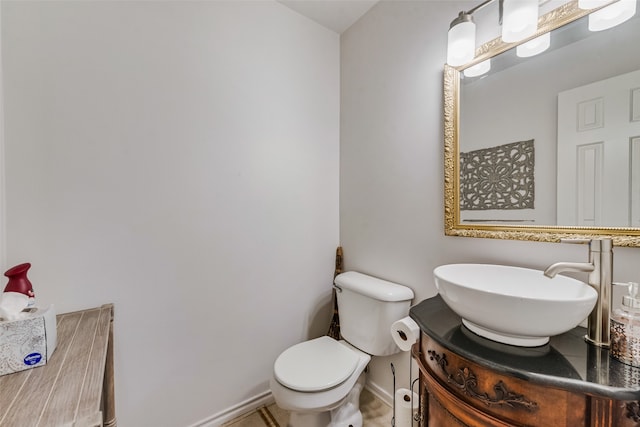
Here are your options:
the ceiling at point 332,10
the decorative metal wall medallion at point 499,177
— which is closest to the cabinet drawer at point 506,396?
the decorative metal wall medallion at point 499,177

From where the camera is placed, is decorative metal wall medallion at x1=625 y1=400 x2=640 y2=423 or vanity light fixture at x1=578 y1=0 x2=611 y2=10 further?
vanity light fixture at x1=578 y1=0 x2=611 y2=10

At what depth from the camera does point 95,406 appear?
0.53m

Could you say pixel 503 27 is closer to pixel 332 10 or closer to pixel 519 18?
pixel 519 18

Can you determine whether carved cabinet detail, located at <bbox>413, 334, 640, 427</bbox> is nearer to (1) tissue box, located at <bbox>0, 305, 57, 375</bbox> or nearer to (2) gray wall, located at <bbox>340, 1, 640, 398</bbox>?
(2) gray wall, located at <bbox>340, 1, 640, 398</bbox>

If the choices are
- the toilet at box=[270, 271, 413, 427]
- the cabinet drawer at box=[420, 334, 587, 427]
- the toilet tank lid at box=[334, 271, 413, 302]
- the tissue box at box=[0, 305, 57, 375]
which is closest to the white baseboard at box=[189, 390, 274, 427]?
the toilet at box=[270, 271, 413, 427]

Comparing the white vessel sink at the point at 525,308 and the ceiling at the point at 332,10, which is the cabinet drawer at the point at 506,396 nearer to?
the white vessel sink at the point at 525,308

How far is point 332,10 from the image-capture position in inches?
63.7

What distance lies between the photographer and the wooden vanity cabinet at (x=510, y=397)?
521mm

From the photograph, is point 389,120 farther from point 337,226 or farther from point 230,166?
point 230,166

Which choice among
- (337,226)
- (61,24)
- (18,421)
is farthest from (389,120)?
(18,421)

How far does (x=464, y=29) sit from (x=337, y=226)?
1.28 metres

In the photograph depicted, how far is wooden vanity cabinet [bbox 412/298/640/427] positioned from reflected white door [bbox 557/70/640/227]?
0.52m

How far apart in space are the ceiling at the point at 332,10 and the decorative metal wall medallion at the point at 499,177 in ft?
3.86

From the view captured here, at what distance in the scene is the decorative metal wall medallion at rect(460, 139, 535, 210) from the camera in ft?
3.27
